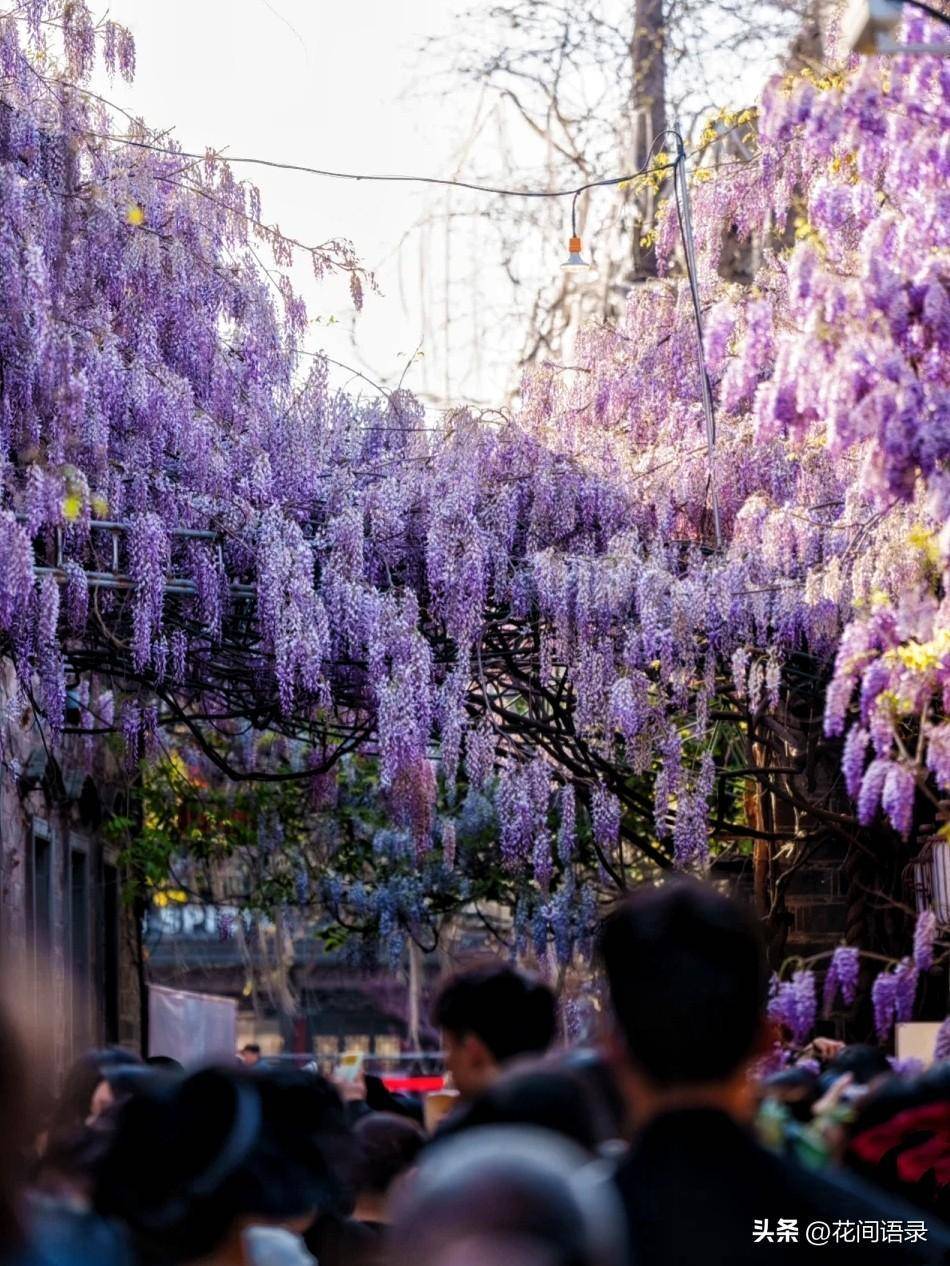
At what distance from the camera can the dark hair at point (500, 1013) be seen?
377 cm

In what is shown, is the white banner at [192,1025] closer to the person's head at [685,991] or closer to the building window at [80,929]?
the building window at [80,929]

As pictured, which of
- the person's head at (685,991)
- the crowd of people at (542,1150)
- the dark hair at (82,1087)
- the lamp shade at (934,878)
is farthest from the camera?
the lamp shade at (934,878)

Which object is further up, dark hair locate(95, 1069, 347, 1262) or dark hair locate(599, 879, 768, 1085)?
dark hair locate(599, 879, 768, 1085)

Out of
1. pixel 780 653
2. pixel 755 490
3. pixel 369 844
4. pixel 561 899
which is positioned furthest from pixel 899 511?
pixel 369 844

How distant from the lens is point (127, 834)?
18.6m

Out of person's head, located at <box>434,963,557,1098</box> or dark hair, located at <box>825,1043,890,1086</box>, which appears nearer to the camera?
person's head, located at <box>434,963,557,1098</box>

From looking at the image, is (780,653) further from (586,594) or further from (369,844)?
(369,844)

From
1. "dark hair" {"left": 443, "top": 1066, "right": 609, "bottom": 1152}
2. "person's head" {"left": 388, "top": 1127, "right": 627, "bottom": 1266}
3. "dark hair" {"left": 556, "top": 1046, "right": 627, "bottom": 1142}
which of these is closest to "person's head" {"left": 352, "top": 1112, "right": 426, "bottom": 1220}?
"dark hair" {"left": 556, "top": 1046, "right": 627, "bottom": 1142}

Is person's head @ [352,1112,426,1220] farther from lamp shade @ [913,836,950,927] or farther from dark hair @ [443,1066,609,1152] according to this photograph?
lamp shade @ [913,836,950,927]

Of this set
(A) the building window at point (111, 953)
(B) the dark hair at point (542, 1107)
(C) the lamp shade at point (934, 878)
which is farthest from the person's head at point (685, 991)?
(A) the building window at point (111, 953)

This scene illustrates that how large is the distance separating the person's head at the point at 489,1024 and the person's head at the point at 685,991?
97 cm

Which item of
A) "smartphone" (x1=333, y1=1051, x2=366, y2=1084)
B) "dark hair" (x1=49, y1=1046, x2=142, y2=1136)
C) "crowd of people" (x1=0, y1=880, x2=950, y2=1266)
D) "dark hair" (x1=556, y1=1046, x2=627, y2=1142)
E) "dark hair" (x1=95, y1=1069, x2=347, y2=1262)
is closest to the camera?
"crowd of people" (x1=0, y1=880, x2=950, y2=1266)

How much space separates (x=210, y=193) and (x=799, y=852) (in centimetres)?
597

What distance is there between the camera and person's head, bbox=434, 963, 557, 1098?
377 centimetres
